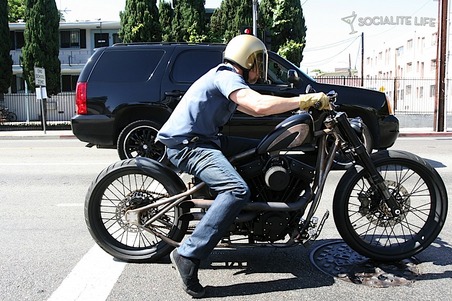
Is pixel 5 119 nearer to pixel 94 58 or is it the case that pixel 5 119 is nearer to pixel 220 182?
pixel 94 58

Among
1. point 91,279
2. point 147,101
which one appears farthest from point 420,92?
point 91,279

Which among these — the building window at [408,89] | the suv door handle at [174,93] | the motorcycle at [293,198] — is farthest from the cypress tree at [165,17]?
the motorcycle at [293,198]

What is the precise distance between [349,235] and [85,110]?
5.75 m

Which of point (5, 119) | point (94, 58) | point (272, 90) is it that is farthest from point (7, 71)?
point (272, 90)

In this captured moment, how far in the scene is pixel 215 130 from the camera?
371cm

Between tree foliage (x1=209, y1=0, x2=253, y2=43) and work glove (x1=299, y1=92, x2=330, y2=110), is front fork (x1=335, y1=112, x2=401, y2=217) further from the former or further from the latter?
tree foliage (x1=209, y1=0, x2=253, y2=43)

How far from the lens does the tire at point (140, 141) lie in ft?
26.7

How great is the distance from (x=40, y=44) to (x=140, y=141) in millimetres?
19813

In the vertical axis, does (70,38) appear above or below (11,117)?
above

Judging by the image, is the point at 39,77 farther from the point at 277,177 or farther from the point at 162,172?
the point at 277,177

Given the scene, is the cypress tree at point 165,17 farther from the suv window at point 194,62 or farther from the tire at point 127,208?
the tire at point 127,208

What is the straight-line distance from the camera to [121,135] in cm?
820

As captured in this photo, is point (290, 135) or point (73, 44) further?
point (73, 44)

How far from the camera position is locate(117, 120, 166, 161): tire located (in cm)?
815
